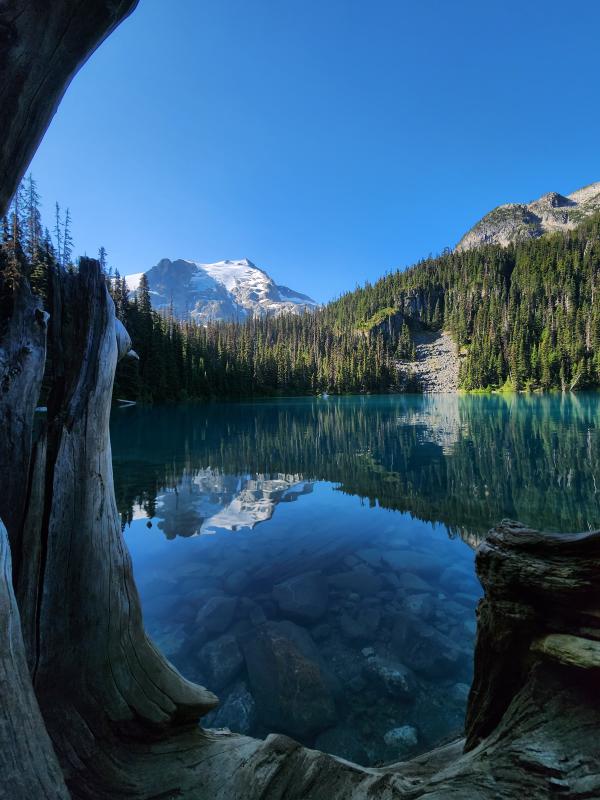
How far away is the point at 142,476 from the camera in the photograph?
15664 millimetres

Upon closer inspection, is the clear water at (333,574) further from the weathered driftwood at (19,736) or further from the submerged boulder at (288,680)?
Result: the weathered driftwood at (19,736)

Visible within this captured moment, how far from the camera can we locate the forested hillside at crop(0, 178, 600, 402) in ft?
238

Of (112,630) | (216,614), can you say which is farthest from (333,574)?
(112,630)

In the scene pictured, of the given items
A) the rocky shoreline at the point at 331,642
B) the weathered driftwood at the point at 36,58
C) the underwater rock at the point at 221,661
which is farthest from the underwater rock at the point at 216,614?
the weathered driftwood at the point at 36,58

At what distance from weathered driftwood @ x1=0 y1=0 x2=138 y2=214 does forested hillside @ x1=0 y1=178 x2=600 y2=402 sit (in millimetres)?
46915

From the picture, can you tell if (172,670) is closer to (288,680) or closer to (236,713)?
(236,713)

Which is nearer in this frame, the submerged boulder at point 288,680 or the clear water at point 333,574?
the submerged boulder at point 288,680

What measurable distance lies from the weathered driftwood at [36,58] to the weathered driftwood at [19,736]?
1.84m

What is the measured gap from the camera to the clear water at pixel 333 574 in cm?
434

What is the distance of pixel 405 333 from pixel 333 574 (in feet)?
466

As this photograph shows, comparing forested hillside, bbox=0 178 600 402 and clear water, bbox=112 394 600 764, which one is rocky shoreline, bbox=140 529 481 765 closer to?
clear water, bbox=112 394 600 764

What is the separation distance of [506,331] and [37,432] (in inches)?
5315

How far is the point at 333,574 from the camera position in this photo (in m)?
7.52

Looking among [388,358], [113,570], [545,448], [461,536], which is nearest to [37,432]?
[113,570]
